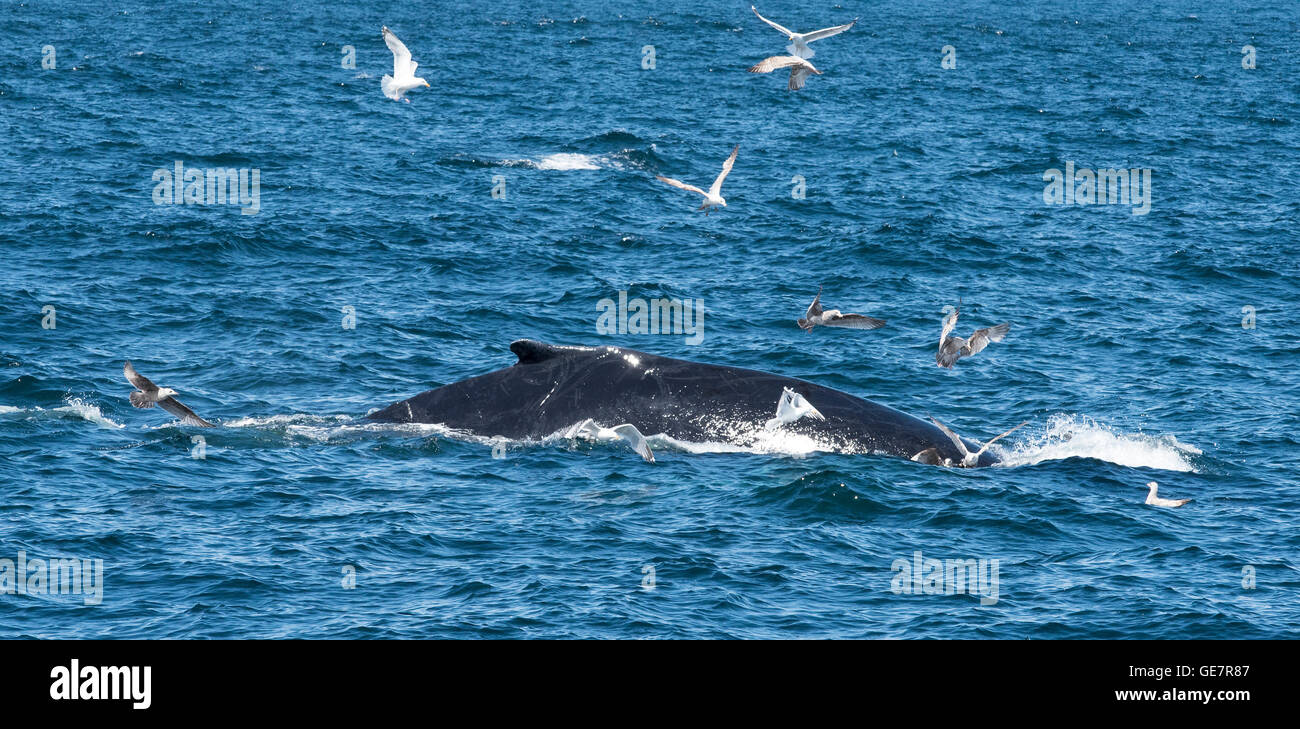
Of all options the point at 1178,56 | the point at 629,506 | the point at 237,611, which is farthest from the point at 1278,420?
the point at 1178,56

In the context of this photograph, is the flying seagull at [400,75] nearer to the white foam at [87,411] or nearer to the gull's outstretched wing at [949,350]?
the white foam at [87,411]

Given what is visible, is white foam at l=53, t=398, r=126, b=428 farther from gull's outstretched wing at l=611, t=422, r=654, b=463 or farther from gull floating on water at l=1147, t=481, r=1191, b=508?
gull floating on water at l=1147, t=481, r=1191, b=508

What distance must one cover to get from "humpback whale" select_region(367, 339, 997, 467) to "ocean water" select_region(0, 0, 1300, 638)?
42cm

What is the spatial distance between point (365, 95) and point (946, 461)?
54.6 meters

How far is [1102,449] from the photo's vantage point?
25.4 metres

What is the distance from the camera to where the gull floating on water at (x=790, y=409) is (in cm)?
2214

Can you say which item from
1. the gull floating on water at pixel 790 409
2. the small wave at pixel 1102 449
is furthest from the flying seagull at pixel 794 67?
the small wave at pixel 1102 449

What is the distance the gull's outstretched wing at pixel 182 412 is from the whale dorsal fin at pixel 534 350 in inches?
201

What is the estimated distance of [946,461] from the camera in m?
23.2

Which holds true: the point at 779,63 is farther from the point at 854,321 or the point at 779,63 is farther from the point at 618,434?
the point at 618,434

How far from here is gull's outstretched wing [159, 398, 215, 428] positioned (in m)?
24.0

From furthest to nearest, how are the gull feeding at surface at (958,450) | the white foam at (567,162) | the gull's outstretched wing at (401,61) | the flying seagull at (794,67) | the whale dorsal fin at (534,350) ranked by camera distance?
the white foam at (567,162)
the gull's outstretched wing at (401,61)
the flying seagull at (794,67)
the gull feeding at surface at (958,450)
the whale dorsal fin at (534,350)

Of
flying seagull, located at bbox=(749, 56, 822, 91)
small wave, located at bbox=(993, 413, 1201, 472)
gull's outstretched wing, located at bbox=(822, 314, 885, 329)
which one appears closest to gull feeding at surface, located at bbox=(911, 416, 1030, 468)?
small wave, located at bbox=(993, 413, 1201, 472)

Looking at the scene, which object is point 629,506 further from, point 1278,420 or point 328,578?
point 1278,420
